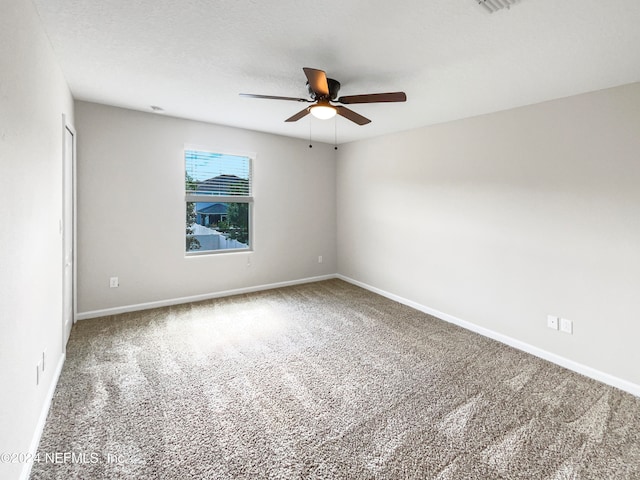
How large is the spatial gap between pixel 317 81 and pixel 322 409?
2253 millimetres

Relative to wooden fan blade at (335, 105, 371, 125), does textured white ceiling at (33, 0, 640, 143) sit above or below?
above

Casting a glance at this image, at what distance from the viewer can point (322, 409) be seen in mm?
2162

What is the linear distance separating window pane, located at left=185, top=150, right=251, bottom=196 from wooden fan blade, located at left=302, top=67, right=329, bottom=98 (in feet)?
8.30

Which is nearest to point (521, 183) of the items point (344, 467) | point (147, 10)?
point (344, 467)

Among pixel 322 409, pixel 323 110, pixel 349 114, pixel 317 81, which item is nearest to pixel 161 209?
pixel 323 110

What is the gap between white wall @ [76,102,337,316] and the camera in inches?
143

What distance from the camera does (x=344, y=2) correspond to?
65.5 inches

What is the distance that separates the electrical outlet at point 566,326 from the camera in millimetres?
2807

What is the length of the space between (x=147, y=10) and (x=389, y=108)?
2.35 metres

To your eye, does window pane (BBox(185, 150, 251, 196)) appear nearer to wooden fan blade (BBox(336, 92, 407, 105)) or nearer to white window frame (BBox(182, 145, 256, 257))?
white window frame (BBox(182, 145, 256, 257))

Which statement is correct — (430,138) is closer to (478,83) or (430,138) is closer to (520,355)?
(478,83)

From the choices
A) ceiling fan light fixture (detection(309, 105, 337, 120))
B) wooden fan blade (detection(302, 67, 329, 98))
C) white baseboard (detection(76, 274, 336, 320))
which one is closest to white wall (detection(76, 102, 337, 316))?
white baseboard (detection(76, 274, 336, 320))

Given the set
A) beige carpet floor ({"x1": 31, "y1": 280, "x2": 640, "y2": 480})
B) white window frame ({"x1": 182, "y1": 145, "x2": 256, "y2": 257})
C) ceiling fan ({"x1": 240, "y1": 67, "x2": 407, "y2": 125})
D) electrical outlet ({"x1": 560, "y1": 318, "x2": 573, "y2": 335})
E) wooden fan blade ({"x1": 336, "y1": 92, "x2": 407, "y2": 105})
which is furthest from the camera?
white window frame ({"x1": 182, "y1": 145, "x2": 256, "y2": 257})

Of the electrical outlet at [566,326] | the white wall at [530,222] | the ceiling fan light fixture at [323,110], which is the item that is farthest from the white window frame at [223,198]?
the electrical outlet at [566,326]
